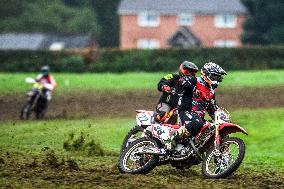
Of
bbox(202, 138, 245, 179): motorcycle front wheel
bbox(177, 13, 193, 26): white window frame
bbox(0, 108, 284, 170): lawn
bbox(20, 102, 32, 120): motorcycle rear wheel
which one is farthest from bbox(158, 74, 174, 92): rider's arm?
bbox(177, 13, 193, 26): white window frame

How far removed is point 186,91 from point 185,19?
283ft

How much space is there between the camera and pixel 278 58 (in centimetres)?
6347

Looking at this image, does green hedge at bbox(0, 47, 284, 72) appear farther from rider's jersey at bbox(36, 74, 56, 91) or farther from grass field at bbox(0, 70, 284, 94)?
rider's jersey at bbox(36, 74, 56, 91)

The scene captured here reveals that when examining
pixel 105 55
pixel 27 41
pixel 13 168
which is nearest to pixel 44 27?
pixel 27 41

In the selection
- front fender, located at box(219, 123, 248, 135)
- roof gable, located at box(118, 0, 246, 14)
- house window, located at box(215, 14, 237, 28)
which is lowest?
front fender, located at box(219, 123, 248, 135)

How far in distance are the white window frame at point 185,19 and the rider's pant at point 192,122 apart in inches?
3364

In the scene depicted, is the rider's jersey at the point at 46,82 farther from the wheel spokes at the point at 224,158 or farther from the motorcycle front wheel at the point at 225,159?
the wheel spokes at the point at 224,158

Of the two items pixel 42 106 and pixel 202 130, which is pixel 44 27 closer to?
pixel 42 106

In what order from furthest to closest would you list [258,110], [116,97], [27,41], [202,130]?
[27,41], [116,97], [258,110], [202,130]

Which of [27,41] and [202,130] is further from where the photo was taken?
[27,41]

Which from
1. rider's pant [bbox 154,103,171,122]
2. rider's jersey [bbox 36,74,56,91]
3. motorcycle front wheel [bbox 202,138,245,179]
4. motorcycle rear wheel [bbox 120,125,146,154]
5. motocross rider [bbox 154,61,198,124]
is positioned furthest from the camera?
rider's jersey [bbox 36,74,56,91]

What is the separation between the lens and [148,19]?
3883 inches

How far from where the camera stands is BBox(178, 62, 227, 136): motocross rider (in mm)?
14078

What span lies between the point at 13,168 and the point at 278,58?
166 ft
